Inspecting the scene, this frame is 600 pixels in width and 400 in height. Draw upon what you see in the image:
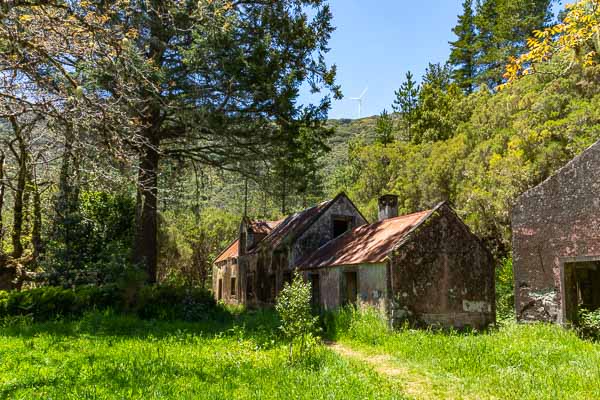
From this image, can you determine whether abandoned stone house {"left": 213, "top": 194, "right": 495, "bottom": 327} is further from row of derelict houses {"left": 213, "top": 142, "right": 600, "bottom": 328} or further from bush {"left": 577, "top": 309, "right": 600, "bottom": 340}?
bush {"left": 577, "top": 309, "right": 600, "bottom": 340}

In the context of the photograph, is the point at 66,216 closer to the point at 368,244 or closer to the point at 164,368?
the point at 368,244

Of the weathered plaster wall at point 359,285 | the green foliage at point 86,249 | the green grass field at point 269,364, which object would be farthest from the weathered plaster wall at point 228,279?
the green grass field at point 269,364

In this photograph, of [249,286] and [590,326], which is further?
[249,286]

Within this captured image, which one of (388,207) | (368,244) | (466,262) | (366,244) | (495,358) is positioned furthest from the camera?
(388,207)

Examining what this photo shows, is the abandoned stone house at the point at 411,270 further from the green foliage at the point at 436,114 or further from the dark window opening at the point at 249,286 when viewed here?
the green foliage at the point at 436,114

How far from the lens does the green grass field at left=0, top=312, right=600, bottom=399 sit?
7375 mm

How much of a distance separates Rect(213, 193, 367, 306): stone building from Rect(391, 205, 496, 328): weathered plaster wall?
754 centimetres

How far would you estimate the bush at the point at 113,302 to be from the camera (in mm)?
14141

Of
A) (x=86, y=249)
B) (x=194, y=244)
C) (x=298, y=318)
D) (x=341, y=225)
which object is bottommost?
(x=298, y=318)

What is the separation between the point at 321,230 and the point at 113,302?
1009 centimetres

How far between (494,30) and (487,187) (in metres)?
30.5

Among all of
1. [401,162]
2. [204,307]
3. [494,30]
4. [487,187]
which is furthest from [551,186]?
[494,30]

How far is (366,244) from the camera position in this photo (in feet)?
56.8

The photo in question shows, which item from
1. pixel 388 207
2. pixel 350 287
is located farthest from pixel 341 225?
pixel 350 287
